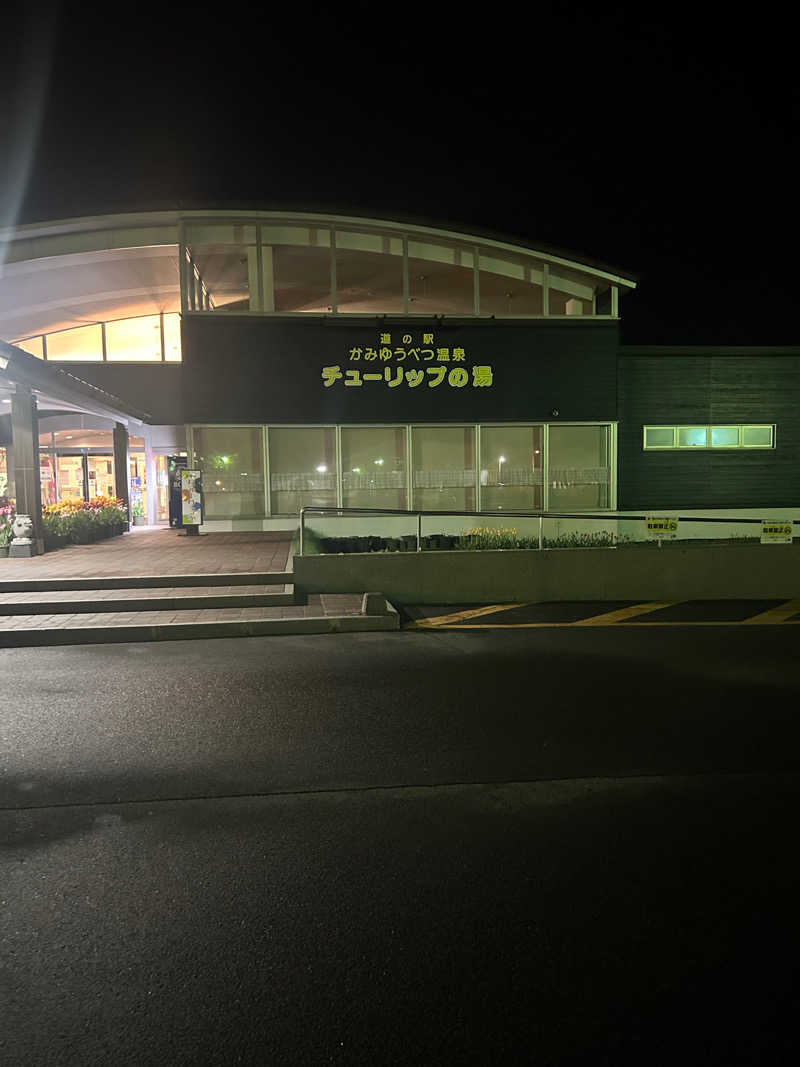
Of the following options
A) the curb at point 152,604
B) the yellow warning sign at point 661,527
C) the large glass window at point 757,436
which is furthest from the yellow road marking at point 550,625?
the large glass window at point 757,436

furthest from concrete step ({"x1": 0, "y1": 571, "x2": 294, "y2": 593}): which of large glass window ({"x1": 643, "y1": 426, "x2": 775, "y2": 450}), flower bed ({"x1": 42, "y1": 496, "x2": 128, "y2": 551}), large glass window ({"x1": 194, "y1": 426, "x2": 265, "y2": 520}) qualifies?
large glass window ({"x1": 643, "y1": 426, "x2": 775, "y2": 450})

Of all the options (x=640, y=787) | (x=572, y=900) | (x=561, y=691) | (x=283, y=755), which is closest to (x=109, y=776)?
(x=283, y=755)

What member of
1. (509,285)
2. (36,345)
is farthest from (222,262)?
(509,285)

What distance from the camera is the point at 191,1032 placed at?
2.38 meters

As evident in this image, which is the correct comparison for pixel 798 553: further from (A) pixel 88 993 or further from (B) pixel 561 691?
(A) pixel 88 993

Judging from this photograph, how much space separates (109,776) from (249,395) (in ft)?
40.5

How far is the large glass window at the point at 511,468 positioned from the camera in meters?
16.6

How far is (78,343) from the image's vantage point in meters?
18.1

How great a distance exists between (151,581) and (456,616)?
14.3ft

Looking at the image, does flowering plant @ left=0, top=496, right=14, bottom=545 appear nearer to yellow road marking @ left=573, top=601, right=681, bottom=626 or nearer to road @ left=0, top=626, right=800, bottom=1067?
road @ left=0, top=626, right=800, bottom=1067

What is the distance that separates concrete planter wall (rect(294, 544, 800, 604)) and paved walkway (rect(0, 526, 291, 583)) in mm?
1328

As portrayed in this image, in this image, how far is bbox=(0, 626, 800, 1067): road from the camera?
241 cm

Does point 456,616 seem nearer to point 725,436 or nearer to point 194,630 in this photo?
point 194,630

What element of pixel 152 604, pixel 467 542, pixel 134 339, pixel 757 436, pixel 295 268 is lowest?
pixel 152 604
